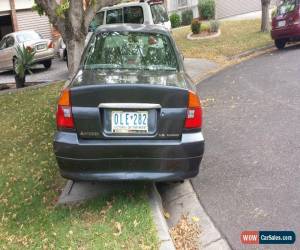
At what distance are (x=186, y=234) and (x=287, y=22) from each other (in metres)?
12.6

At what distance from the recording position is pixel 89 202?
16.7 feet

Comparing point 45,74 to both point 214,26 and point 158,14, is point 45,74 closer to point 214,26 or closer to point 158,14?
point 158,14

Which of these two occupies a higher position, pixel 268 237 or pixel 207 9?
pixel 268 237

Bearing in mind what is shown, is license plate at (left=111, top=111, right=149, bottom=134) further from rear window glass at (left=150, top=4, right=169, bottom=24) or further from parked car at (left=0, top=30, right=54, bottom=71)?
parked car at (left=0, top=30, right=54, bottom=71)

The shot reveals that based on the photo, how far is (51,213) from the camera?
16.1 feet

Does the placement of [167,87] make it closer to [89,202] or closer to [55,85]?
[89,202]

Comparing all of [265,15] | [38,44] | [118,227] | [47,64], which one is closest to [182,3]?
[265,15]

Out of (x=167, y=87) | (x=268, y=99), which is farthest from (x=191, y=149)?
(x=268, y=99)

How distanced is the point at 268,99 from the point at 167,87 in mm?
5002

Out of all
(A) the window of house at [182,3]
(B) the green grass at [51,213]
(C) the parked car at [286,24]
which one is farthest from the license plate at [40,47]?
(A) the window of house at [182,3]

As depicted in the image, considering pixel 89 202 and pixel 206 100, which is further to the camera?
pixel 206 100

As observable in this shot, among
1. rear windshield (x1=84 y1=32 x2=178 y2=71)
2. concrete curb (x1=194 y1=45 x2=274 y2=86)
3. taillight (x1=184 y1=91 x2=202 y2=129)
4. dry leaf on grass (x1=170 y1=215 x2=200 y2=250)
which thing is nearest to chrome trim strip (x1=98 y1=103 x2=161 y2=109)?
taillight (x1=184 y1=91 x2=202 y2=129)

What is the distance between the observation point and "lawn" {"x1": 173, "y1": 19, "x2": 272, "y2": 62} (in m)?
16.0

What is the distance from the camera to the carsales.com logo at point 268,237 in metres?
4.31
